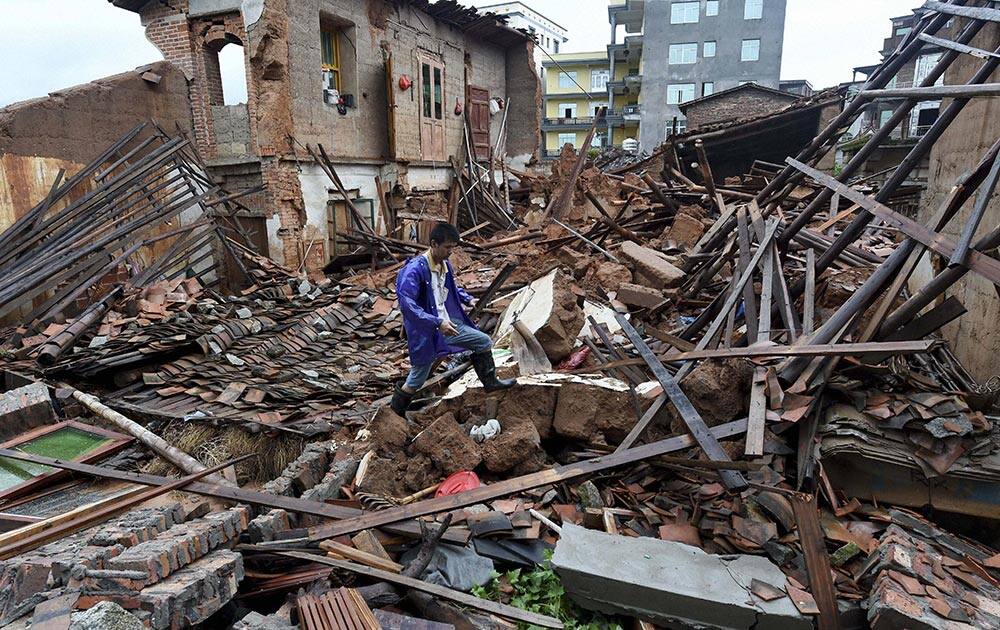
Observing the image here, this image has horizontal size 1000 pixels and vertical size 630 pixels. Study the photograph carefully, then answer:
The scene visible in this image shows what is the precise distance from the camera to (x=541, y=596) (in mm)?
3250

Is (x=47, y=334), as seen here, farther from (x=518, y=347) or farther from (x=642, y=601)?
(x=642, y=601)

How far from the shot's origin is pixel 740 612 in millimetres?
2863

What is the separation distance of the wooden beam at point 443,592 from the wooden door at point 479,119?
15.1 meters

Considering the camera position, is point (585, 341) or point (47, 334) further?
point (47, 334)

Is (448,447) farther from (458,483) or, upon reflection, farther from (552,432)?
(552,432)

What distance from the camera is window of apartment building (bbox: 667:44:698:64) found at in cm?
4272

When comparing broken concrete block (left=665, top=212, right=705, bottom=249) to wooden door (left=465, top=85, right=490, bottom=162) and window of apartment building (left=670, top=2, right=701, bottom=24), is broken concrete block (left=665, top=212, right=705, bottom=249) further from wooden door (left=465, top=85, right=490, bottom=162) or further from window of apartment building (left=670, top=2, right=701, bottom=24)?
window of apartment building (left=670, top=2, right=701, bottom=24)

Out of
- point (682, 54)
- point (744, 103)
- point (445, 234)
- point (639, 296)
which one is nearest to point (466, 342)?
point (445, 234)

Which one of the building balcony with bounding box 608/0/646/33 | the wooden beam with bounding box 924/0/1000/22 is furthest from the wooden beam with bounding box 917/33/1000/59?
the building balcony with bounding box 608/0/646/33

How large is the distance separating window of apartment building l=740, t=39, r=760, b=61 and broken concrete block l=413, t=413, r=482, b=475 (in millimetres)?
45955

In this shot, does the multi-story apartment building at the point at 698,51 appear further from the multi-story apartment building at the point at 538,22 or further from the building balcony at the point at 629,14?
the multi-story apartment building at the point at 538,22

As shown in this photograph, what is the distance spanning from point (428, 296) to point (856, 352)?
3368mm

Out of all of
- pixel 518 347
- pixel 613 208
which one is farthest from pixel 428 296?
pixel 613 208

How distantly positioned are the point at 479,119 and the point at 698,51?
1282 inches
